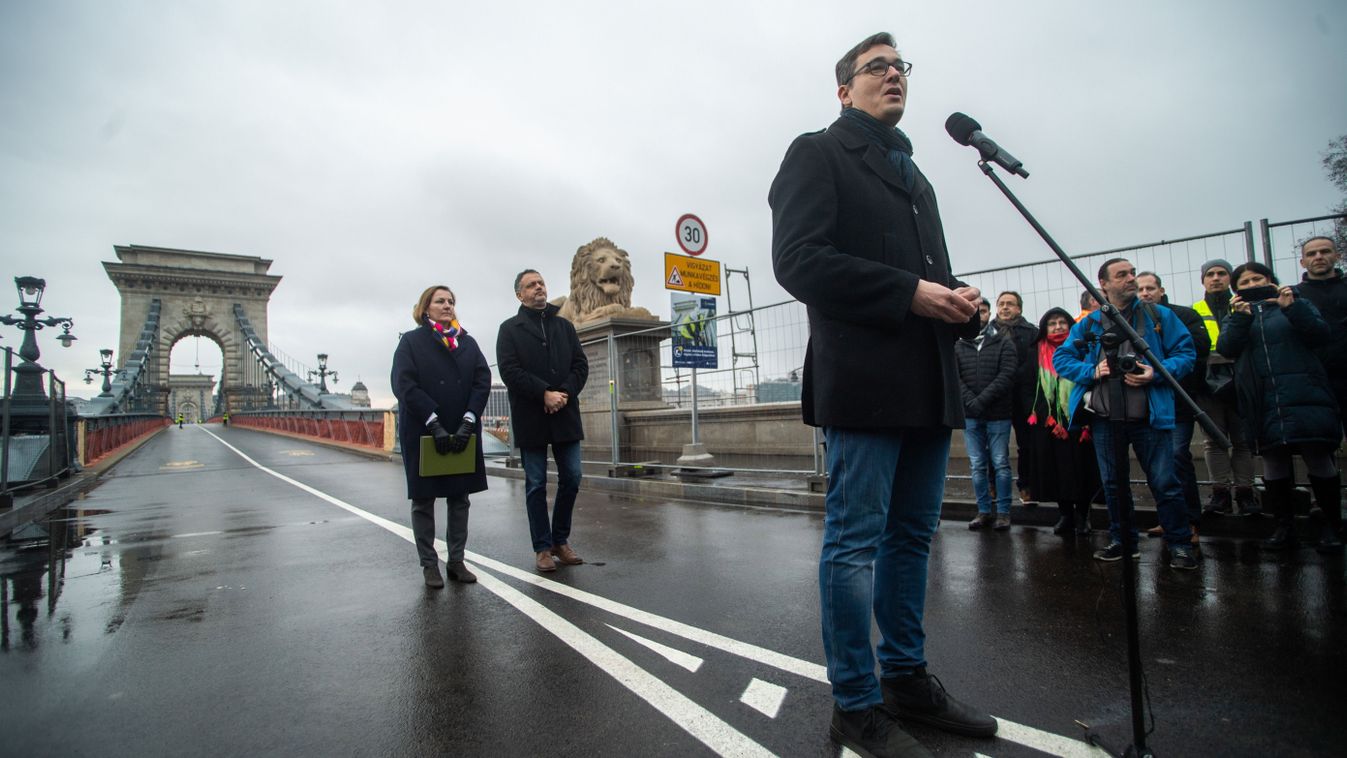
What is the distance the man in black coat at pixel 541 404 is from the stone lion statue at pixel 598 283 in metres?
7.29

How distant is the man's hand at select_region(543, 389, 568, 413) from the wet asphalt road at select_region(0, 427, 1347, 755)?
1055 mm

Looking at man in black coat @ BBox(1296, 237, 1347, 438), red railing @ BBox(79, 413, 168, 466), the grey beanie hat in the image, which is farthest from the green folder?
red railing @ BBox(79, 413, 168, 466)

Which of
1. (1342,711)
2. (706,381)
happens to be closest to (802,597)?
(1342,711)

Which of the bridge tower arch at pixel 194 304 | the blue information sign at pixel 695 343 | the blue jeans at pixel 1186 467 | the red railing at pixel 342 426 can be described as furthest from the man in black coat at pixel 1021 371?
the bridge tower arch at pixel 194 304

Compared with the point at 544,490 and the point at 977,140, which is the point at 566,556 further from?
the point at 977,140

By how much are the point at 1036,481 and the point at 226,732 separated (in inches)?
207

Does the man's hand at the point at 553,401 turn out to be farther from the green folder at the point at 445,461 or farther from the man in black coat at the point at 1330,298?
the man in black coat at the point at 1330,298

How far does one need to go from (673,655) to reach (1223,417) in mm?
4620

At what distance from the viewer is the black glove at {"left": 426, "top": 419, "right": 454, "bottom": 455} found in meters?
4.35

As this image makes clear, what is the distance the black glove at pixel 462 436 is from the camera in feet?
14.4

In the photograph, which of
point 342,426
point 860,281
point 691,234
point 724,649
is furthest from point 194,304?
point 860,281

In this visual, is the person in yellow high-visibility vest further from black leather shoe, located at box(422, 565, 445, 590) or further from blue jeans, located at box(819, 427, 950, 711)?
black leather shoe, located at box(422, 565, 445, 590)

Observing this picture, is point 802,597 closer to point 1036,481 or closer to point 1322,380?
point 1036,481

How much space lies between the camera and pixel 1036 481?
17.6 ft
